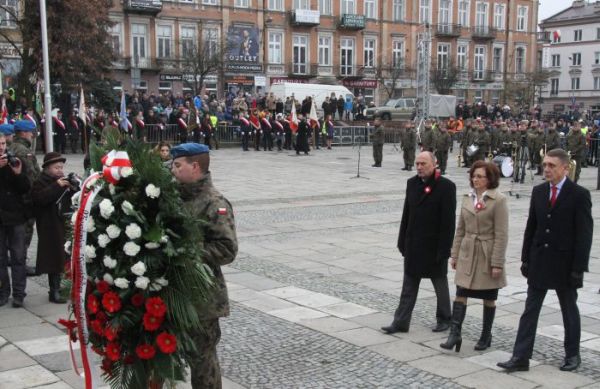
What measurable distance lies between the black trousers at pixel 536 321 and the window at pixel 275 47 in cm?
4913

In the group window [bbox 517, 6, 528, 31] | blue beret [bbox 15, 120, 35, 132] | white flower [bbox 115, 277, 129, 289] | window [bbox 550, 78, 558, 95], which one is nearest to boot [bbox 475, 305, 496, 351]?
white flower [bbox 115, 277, 129, 289]

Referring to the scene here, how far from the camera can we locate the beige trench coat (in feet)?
20.2

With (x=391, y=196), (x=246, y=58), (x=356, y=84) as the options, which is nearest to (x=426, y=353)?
(x=391, y=196)

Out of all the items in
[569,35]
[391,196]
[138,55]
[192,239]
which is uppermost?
[569,35]

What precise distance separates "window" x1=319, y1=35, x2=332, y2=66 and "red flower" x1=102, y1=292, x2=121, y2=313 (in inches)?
2117

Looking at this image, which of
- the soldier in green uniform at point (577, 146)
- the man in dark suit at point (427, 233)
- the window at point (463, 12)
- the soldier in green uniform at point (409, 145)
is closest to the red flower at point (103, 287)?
the man in dark suit at point (427, 233)

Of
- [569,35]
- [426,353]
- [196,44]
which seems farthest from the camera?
[569,35]

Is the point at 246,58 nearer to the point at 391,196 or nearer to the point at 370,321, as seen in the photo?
the point at 391,196

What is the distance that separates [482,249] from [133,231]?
3.51m

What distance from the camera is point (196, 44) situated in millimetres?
47094

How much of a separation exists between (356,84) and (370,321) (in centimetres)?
5204

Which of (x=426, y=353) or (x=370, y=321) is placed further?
(x=370, y=321)

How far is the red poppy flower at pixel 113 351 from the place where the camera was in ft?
12.7

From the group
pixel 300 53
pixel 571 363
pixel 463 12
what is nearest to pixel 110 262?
pixel 571 363
